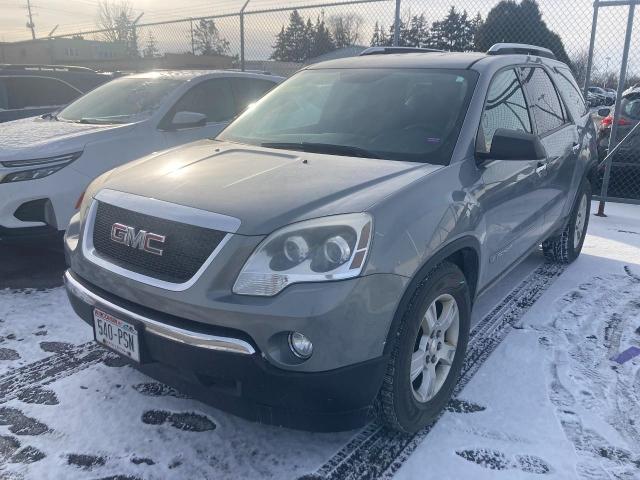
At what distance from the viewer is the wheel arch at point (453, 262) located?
2.21 metres

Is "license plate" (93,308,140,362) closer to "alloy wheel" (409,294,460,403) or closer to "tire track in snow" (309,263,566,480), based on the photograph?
"tire track in snow" (309,263,566,480)

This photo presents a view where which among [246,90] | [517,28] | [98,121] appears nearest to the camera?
[98,121]

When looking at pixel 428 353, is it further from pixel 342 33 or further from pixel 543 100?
pixel 342 33

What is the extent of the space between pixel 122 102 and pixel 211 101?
0.88 meters

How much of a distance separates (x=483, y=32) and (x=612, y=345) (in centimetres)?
1099

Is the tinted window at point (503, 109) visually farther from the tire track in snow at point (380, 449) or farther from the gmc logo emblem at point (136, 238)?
the gmc logo emblem at point (136, 238)

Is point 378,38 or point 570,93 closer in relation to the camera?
point 570,93

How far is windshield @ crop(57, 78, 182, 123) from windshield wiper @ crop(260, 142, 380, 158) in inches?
103

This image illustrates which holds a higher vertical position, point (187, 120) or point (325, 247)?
point (187, 120)

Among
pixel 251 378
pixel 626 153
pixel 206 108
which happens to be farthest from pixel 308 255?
pixel 626 153

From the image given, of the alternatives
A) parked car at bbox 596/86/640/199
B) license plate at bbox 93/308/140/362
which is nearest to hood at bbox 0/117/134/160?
license plate at bbox 93/308/140/362

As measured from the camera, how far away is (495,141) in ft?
9.30

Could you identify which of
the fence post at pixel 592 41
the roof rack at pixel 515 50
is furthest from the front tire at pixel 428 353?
the fence post at pixel 592 41

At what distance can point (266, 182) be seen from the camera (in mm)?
2523
